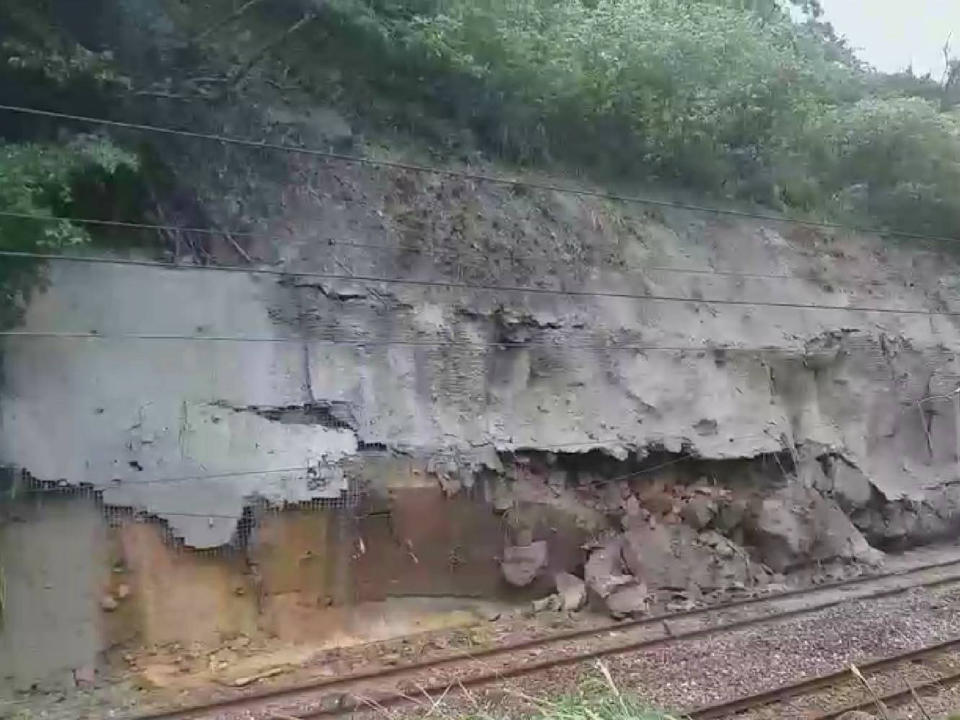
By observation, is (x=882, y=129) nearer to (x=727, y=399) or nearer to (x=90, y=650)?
(x=727, y=399)

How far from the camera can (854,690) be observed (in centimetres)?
853

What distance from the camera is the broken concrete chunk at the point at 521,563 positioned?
11.2m

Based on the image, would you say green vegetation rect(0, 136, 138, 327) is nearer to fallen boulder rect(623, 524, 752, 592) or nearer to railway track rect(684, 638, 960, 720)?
railway track rect(684, 638, 960, 720)

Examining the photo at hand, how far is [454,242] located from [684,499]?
15.3 ft

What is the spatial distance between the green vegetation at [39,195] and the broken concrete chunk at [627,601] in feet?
22.5

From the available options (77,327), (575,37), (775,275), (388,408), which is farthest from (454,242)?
(775,275)

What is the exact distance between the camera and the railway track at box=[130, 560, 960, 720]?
8125 millimetres

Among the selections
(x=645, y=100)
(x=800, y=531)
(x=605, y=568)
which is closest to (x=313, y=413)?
(x=605, y=568)

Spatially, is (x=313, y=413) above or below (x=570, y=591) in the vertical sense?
above

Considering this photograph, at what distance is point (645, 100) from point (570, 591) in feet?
25.7

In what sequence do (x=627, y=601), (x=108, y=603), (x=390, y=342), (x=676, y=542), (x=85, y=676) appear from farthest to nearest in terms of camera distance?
(x=676, y=542)
(x=390, y=342)
(x=627, y=601)
(x=108, y=603)
(x=85, y=676)

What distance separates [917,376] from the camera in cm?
1664

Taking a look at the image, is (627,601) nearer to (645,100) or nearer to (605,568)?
(605,568)

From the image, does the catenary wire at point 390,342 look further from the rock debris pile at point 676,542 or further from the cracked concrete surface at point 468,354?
the rock debris pile at point 676,542
